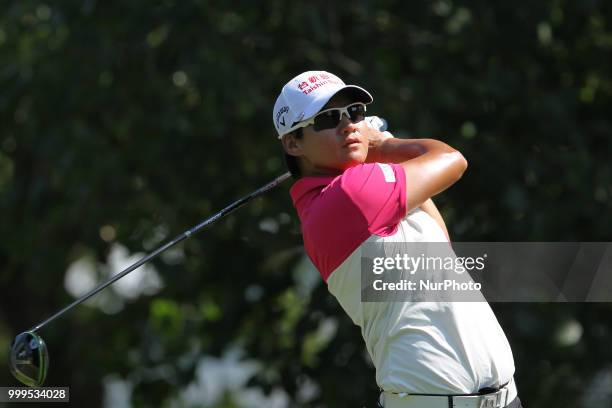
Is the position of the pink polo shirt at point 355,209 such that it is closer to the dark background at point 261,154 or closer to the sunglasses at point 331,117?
the sunglasses at point 331,117

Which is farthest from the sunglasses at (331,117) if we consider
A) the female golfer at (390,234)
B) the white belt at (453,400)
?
the white belt at (453,400)

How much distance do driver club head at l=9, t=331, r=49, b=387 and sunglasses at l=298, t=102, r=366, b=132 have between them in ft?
4.25

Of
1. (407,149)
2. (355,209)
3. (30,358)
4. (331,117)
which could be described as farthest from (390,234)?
(30,358)

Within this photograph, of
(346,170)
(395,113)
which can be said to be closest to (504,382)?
(346,170)

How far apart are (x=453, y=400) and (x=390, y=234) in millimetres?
506

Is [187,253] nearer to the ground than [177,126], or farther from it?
nearer to the ground

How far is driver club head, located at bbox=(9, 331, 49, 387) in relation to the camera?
14.1 feet

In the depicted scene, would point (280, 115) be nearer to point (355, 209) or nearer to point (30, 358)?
point (355, 209)

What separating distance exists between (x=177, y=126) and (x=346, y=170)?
3839 millimetres

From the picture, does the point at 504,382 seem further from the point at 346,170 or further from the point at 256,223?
the point at 256,223

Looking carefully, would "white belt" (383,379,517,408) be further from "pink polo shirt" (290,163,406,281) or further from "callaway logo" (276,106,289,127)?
"callaway logo" (276,106,289,127)

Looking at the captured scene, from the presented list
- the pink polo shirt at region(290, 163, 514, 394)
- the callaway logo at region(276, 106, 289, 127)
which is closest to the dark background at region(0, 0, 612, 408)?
the callaway logo at region(276, 106, 289, 127)

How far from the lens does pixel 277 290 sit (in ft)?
25.5

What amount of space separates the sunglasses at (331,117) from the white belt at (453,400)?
0.82 m
